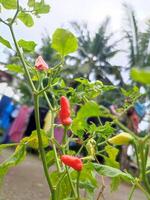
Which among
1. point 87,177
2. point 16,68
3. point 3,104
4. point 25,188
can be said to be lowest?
point 25,188

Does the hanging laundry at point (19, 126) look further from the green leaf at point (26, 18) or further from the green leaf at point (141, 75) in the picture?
the green leaf at point (141, 75)

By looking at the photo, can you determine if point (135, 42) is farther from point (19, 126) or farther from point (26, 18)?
point (26, 18)

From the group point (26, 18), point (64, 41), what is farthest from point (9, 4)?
point (64, 41)

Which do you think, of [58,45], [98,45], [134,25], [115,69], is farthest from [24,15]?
[98,45]

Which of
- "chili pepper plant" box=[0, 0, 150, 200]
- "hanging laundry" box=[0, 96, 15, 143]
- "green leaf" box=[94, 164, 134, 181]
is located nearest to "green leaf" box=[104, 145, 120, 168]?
"chili pepper plant" box=[0, 0, 150, 200]

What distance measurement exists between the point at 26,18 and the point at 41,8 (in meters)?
0.03

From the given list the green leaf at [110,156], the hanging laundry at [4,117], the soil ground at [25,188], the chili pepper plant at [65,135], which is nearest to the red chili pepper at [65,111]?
the chili pepper plant at [65,135]

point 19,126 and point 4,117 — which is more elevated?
point 4,117

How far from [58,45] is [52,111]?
10 centimetres

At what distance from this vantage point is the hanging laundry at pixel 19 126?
641cm

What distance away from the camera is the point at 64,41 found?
514mm

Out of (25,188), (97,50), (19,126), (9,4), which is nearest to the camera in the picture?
(9,4)

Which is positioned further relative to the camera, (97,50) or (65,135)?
(97,50)

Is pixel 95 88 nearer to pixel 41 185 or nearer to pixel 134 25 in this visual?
pixel 41 185
